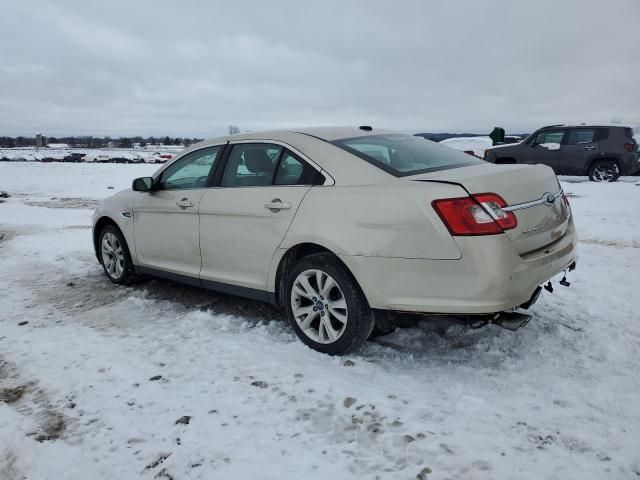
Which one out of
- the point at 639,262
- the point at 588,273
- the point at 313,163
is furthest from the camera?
the point at 639,262

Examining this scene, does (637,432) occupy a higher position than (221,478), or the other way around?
(637,432)

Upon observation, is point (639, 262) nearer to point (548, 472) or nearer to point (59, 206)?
point (548, 472)

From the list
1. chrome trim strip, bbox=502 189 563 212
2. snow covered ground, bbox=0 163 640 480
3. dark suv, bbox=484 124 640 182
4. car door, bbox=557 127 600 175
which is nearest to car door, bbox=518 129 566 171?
dark suv, bbox=484 124 640 182

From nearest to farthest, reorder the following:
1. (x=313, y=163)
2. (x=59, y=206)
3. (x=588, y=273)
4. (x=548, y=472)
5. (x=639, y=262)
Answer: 1. (x=548, y=472)
2. (x=313, y=163)
3. (x=588, y=273)
4. (x=639, y=262)
5. (x=59, y=206)

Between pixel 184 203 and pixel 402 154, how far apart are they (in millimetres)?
2013

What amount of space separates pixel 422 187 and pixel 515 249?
2.15 feet

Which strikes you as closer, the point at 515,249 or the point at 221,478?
the point at 221,478

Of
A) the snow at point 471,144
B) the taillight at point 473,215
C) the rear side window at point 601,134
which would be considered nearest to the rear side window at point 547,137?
the rear side window at point 601,134

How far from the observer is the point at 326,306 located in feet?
11.1

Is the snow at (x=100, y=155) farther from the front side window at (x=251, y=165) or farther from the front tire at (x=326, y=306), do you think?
the front tire at (x=326, y=306)

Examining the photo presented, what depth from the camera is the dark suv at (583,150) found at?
43.4 feet

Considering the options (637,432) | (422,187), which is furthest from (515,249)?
(637,432)

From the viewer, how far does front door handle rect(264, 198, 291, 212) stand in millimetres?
3547

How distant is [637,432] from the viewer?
242 centimetres
